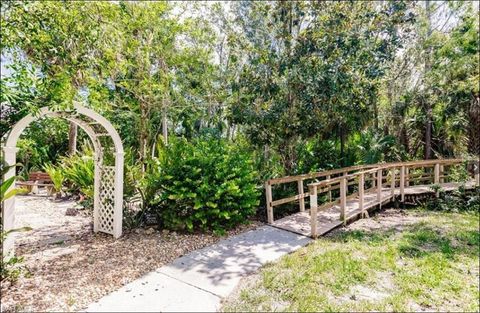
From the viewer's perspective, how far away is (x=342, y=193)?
241 inches

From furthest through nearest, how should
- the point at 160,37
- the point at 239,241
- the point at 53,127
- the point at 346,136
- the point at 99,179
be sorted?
the point at 53,127 → the point at 346,136 → the point at 160,37 → the point at 99,179 → the point at 239,241

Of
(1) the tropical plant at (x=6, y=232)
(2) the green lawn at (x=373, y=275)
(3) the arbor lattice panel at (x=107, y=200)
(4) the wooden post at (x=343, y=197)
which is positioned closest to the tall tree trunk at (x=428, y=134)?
(2) the green lawn at (x=373, y=275)

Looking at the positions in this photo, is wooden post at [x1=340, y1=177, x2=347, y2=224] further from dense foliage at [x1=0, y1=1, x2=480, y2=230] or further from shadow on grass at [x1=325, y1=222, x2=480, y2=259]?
dense foliage at [x1=0, y1=1, x2=480, y2=230]

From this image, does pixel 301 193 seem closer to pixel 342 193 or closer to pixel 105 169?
pixel 342 193

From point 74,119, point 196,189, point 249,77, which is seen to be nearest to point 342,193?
point 196,189

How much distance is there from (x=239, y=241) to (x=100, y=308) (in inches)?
99.4

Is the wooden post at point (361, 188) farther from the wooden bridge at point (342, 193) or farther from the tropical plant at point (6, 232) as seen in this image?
the tropical plant at point (6, 232)

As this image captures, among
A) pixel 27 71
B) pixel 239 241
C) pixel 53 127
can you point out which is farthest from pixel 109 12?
pixel 53 127

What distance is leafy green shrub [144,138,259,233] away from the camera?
5359 mm

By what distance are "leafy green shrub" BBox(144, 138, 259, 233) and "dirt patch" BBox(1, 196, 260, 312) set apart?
32 cm

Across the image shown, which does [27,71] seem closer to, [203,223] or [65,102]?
[65,102]

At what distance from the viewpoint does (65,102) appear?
4016 millimetres

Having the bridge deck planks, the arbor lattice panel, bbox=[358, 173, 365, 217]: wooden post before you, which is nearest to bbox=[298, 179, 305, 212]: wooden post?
the bridge deck planks

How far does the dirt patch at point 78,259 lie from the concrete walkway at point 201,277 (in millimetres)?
223
